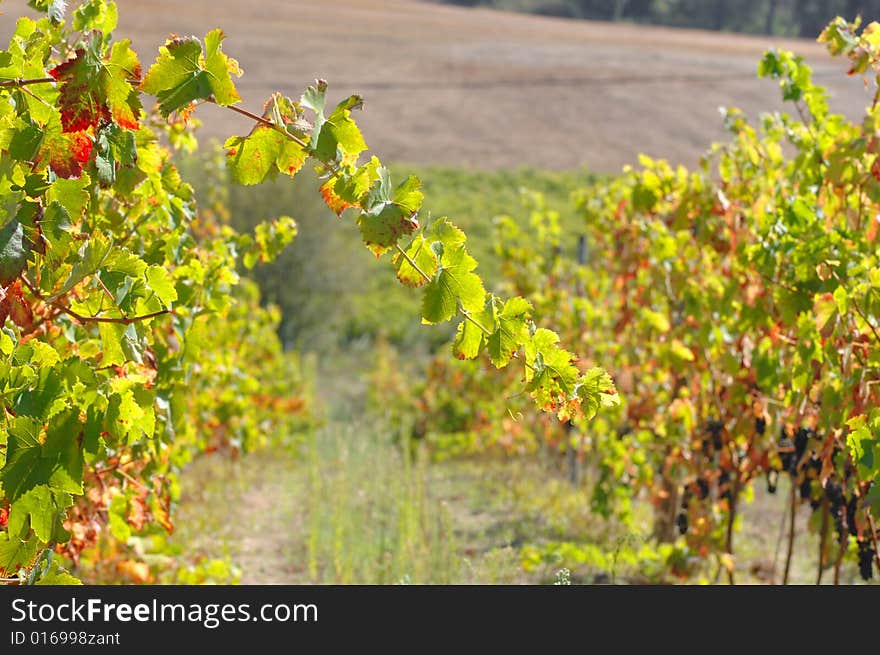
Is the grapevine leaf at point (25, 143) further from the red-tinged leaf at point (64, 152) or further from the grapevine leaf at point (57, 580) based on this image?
the grapevine leaf at point (57, 580)

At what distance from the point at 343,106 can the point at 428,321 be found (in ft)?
1.12

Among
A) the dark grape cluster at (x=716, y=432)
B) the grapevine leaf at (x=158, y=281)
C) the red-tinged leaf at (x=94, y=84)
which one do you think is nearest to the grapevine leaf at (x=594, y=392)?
the grapevine leaf at (x=158, y=281)

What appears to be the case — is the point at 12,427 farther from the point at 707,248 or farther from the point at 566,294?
the point at 566,294

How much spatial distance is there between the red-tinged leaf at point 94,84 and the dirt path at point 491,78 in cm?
2949

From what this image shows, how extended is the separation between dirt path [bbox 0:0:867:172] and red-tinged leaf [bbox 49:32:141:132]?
29487 millimetres

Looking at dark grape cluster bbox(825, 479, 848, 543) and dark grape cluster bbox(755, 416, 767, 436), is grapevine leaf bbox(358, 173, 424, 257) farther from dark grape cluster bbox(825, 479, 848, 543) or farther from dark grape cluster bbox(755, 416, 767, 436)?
dark grape cluster bbox(755, 416, 767, 436)

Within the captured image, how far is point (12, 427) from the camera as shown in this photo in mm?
1705

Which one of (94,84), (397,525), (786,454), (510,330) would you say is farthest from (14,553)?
(397,525)

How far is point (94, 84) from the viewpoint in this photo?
68.9 inches

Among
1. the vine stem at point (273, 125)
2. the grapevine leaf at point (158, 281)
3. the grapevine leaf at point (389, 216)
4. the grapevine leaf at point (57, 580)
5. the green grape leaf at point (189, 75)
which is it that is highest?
the green grape leaf at point (189, 75)

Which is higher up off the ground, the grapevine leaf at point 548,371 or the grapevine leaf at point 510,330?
the grapevine leaf at point 510,330

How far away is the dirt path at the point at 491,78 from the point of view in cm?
3672
